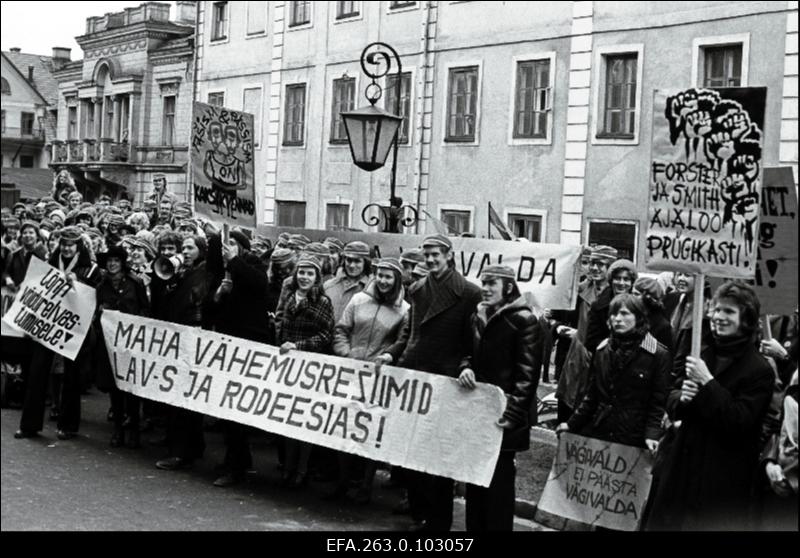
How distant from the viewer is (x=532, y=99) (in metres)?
21.2

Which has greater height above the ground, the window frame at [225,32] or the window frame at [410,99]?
the window frame at [225,32]

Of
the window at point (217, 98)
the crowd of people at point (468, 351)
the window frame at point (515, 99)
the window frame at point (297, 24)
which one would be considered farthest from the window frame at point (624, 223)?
the window at point (217, 98)

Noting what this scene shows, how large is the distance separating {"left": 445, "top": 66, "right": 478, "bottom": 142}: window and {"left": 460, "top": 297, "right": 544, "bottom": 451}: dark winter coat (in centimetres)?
1498

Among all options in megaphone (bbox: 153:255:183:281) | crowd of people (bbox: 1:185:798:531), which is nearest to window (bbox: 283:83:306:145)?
crowd of people (bbox: 1:185:798:531)

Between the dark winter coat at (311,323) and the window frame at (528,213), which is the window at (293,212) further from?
the dark winter coat at (311,323)

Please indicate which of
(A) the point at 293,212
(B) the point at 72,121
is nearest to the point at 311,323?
(B) the point at 72,121

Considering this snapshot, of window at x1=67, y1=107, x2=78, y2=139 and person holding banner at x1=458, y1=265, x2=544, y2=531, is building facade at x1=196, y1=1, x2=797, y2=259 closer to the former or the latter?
window at x1=67, y1=107, x2=78, y2=139

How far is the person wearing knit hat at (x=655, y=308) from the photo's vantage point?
822 centimetres

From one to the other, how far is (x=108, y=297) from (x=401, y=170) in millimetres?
13353

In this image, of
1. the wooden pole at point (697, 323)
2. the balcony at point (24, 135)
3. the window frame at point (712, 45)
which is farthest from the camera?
the window frame at point (712, 45)

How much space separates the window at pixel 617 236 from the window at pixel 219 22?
9.32 metres

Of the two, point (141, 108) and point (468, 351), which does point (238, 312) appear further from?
point (141, 108)
